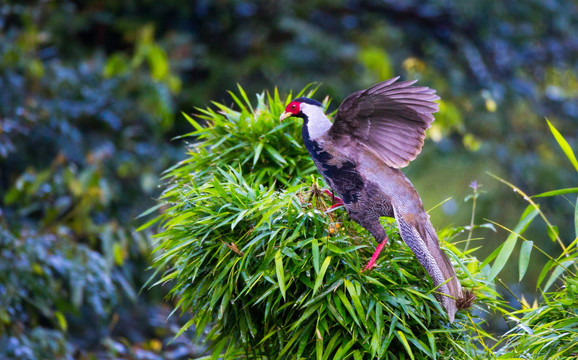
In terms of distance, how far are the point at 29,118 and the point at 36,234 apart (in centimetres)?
75

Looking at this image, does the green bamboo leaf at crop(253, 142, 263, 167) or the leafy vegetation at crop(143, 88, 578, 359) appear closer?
the leafy vegetation at crop(143, 88, 578, 359)

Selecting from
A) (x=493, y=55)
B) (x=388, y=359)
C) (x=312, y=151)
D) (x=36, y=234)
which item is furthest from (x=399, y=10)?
(x=388, y=359)

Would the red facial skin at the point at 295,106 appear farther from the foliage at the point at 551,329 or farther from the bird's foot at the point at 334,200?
the foliage at the point at 551,329

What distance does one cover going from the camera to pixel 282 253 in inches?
58.0

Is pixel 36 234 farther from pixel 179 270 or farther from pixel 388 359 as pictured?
pixel 388 359

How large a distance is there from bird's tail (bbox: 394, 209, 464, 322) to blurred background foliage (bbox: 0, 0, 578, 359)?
1.27 m

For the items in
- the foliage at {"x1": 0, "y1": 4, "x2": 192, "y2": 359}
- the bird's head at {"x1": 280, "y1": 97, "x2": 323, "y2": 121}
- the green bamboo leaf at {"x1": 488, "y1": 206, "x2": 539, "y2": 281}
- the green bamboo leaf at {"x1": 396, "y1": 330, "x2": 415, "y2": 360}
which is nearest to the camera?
the green bamboo leaf at {"x1": 396, "y1": 330, "x2": 415, "y2": 360}

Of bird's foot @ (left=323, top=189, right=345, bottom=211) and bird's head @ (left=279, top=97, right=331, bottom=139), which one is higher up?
bird's head @ (left=279, top=97, right=331, bottom=139)

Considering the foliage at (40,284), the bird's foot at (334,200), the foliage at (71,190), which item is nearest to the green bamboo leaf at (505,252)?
the bird's foot at (334,200)

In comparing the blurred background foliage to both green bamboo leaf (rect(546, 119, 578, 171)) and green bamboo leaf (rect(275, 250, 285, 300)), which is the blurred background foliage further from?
green bamboo leaf (rect(275, 250, 285, 300))

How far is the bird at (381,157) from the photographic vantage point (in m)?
1.54

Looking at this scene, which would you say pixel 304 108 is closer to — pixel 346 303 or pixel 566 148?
pixel 346 303

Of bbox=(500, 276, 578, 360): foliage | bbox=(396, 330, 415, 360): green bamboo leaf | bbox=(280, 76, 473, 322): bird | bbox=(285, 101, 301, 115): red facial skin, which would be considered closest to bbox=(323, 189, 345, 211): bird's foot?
bbox=(280, 76, 473, 322): bird

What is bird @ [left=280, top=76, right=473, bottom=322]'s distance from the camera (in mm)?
1536
